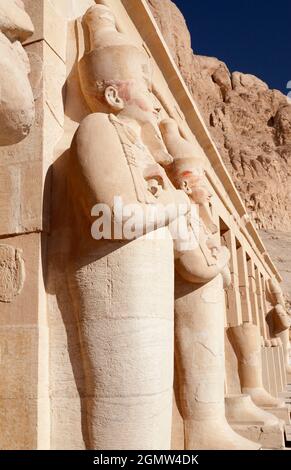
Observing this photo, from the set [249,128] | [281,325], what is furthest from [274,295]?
[249,128]

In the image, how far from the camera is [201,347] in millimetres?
3340

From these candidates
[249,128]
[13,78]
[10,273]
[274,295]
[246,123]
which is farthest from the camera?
[249,128]

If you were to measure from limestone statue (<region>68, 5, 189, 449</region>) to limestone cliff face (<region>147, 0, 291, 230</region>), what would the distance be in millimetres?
25923

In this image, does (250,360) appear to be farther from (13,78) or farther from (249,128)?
(249,128)

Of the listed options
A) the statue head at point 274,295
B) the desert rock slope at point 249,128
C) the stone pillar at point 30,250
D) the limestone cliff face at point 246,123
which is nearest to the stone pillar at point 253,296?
the statue head at point 274,295

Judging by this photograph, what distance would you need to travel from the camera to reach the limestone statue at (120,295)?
7.39 feet

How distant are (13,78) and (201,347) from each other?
2.17 meters

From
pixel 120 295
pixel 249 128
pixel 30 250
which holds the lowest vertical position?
pixel 120 295

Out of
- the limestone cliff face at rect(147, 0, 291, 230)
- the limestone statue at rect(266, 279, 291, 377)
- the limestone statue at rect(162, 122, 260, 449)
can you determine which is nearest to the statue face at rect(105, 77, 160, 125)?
the limestone statue at rect(162, 122, 260, 449)

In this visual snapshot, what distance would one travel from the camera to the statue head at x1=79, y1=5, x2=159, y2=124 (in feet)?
9.12

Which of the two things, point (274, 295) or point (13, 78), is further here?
point (274, 295)

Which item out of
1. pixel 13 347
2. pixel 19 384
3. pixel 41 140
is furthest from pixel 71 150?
pixel 19 384

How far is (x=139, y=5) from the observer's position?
3.81m

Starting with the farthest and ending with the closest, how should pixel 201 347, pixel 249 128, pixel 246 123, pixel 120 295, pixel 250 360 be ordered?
pixel 249 128
pixel 246 123
pixel 250 360
pixel 201 347
pixel 120 295
